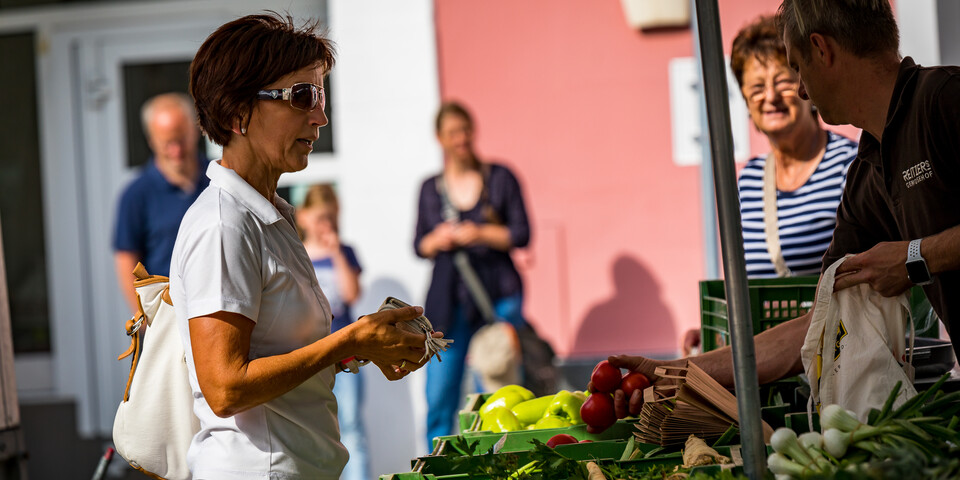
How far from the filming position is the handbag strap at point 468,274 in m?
5.95

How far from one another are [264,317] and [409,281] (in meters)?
4.60

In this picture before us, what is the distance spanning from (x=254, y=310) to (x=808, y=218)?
2.09 metres

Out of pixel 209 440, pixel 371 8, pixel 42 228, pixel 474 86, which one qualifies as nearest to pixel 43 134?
pixel 42 228

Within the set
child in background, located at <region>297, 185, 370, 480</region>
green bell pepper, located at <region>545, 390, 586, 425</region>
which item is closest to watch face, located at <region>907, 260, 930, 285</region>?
green bell pepper, located at <region>545, 390, 586, 425</region>

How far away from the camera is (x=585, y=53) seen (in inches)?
248

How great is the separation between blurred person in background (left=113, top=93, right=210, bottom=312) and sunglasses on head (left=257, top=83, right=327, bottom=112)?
164 inches

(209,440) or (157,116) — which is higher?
(157,116)

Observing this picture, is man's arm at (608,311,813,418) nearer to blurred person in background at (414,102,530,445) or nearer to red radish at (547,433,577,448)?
red radish at (547,433,577,448)

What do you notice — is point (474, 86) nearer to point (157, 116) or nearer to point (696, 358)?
point (157, 116)

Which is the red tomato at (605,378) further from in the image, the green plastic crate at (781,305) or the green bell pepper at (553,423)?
the green plastic crate at (781,305)

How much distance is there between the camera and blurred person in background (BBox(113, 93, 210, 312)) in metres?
5.95

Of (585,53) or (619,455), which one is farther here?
(585,53)

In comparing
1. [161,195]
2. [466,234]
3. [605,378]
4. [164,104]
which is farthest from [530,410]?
[164,104]

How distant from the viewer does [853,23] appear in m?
2.13
